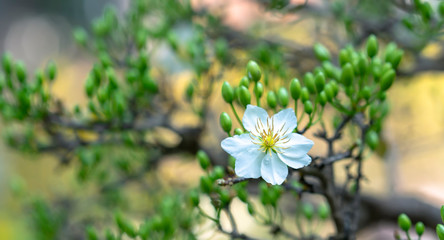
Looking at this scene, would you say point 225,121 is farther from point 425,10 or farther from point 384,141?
point 384,141

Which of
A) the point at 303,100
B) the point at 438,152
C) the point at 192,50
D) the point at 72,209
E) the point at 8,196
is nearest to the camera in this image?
the point at 303,100

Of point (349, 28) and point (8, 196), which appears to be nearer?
point (349, 28)

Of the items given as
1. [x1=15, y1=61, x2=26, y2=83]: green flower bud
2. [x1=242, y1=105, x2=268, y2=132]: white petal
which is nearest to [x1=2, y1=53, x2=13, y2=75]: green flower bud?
[x1=15, y1=61, x2=26, y2=83]: green flower bud

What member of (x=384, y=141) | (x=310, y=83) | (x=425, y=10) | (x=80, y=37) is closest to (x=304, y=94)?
(x=310, y=83)

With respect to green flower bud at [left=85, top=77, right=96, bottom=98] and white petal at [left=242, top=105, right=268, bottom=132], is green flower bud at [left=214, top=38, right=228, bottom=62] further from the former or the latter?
white petal at [left=242, top=105, right=268, bottom=132]

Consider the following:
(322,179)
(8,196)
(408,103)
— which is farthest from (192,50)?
(8,196)

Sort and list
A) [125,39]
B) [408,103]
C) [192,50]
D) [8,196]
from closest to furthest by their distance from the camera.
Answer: [192,50]
[125,39]
[408,103]
[8,196]

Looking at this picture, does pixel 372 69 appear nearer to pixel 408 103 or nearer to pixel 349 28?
pixel 349 28

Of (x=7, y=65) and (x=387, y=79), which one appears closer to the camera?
(x=387, y=79)
